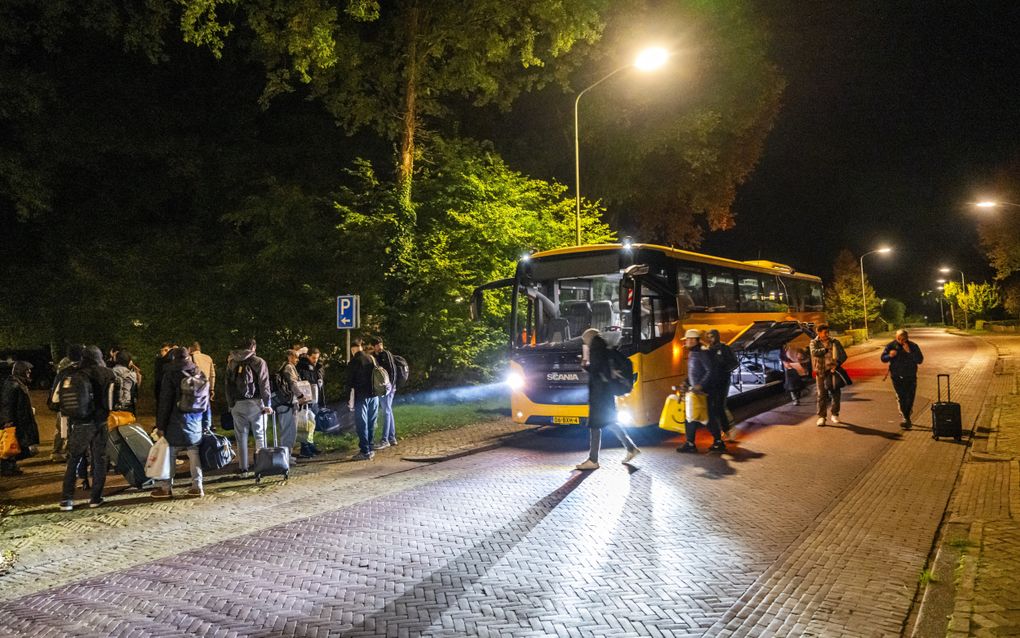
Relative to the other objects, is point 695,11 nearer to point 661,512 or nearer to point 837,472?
point 837,472

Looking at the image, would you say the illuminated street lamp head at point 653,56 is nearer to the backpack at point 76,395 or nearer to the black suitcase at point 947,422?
the black suitcase at point 947,422

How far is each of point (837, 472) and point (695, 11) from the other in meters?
21.7

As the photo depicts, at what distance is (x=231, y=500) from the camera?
8.33 metres

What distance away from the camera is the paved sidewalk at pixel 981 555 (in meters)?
4.35

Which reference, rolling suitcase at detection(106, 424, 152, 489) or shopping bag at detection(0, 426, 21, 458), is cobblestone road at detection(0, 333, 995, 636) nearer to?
rolling suitcase at detection(106, 424, 152, 489)

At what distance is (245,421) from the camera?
31.3 ft

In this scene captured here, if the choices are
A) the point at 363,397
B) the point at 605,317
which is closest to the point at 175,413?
the point at 363,397

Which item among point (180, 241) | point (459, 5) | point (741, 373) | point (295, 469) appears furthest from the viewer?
point (180, 241)

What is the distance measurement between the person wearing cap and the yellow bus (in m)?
1.15

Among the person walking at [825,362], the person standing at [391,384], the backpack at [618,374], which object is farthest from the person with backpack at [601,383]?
the person walking at [825,362]

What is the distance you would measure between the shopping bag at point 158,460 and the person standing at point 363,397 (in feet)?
10.3

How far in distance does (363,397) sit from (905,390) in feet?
31.5

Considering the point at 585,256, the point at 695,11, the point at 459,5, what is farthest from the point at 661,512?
the point at 695,11

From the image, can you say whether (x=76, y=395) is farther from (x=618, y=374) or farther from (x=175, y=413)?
(x=618, y=374)
